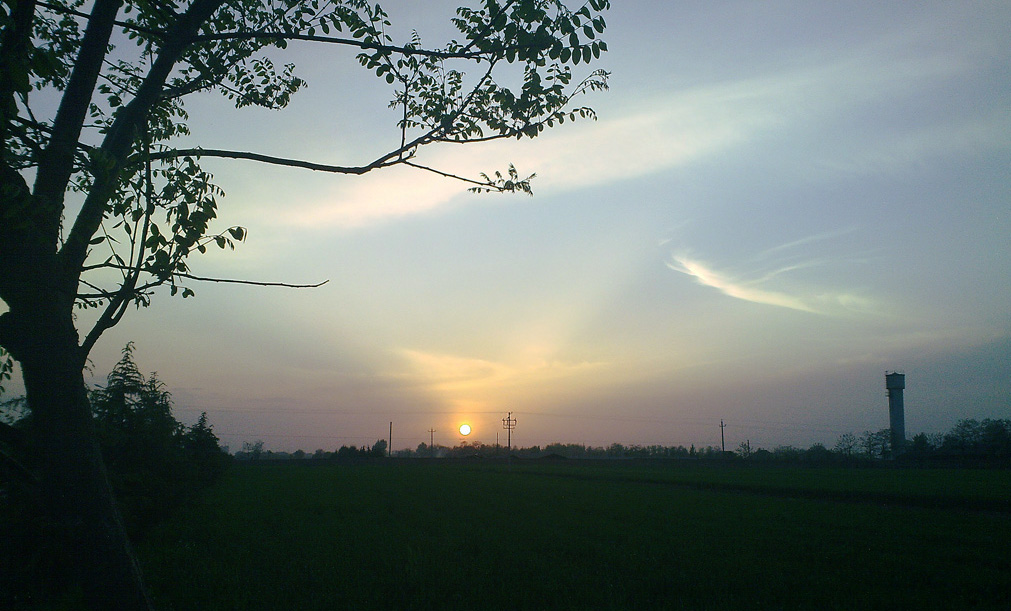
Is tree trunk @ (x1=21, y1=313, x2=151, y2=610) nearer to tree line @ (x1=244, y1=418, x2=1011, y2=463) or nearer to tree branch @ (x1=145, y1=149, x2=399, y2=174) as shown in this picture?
tree branch @ (x1=145, y1=149, x2=399, y2=174)

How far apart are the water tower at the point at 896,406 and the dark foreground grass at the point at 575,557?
184ft

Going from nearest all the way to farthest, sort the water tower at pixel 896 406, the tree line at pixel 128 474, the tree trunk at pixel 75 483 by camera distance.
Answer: the tree trunk at pixel 75 483, the tree line at pixel 128 474, the water tower at pixel 896 406

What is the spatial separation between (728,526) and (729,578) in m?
8.86

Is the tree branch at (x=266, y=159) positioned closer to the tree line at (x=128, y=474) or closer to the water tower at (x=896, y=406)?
the tree line at (x=128, y=474)

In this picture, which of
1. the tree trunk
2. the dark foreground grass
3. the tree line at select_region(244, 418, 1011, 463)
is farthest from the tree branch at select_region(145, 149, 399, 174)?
the tree line at select_region(244, 418, 1011, 463)

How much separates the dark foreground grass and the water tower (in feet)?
184

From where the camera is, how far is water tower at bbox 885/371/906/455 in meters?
76.2

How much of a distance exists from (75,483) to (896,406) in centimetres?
9301

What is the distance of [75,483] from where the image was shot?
320cm

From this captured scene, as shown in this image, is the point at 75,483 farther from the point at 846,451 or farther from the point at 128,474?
the point at 846,451

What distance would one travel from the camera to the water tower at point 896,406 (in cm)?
7625

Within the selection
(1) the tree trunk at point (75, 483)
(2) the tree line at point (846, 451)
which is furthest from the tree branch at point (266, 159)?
(2) the tree line at point (846, 451)

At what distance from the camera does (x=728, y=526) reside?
20953 millimetres

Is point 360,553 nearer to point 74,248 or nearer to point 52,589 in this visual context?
point 52,589
